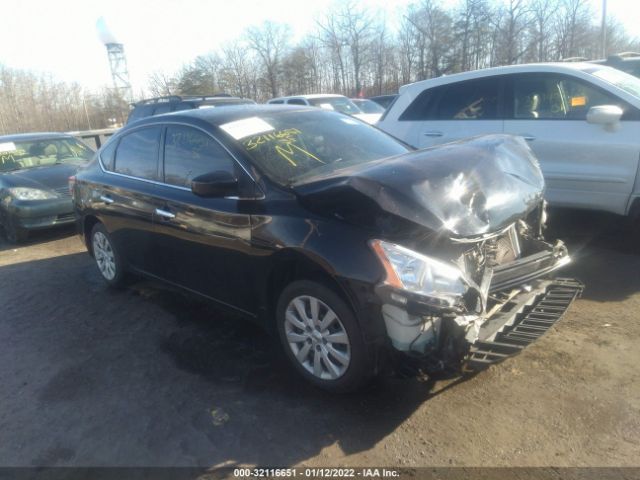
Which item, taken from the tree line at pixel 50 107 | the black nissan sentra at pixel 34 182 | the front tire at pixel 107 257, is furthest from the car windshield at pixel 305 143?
the tree line at pixel 50 107

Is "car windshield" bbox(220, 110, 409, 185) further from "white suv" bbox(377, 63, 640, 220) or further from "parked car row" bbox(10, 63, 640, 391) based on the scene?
"white suv" bbox(377, 63, 640, 220)

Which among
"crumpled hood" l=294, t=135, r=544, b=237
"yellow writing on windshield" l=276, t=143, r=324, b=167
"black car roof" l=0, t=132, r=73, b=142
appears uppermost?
"black car roof" l=0, t=132, r=73, b=142

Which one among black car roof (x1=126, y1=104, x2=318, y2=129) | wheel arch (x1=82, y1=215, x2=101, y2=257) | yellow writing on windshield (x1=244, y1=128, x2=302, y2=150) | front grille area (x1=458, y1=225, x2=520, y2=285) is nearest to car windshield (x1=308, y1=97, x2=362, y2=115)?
wheel arch (x1=82, y1=215, x2=101, y2=257)

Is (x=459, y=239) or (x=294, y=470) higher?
(x=459, y=239)

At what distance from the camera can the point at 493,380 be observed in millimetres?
3164

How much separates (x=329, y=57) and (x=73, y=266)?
126 feet

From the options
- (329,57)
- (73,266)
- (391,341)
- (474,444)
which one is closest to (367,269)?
(391,341)

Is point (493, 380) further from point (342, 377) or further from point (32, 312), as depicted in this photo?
point (32, 312)

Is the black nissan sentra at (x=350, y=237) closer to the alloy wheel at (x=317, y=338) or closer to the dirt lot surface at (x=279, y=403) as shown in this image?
the alloy wheel at (x=317, y=338)

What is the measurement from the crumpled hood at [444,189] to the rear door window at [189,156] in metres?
0.78

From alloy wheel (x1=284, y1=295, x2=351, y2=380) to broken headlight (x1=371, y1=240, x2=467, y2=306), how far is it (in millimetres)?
496

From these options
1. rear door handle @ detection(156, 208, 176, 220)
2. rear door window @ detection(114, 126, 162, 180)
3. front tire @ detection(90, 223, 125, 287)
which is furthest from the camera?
front tire @ detection(90, 223, 125, 287)

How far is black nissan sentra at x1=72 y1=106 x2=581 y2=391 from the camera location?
2.71 meters

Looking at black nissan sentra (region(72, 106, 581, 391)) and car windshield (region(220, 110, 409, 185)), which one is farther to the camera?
car windshield (region(220, 110, 409, 185))
